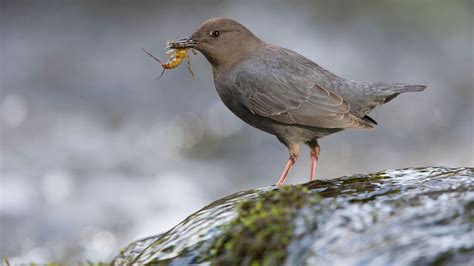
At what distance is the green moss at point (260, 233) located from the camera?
284 cm

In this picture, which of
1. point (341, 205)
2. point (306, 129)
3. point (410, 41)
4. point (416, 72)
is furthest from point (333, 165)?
point (341, 205)

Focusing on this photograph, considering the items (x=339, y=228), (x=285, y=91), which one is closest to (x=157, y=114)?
(x=285, y=91)

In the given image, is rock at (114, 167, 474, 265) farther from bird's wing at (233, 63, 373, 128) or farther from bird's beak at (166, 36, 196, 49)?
bird's beak at (166, 36, 196, 49)

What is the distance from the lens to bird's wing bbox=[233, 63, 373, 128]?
483cm

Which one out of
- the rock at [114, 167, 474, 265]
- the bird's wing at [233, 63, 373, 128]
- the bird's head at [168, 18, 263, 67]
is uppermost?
the bird's head at [168, 18, 263, 67]

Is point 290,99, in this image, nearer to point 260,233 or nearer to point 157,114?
point 260,233

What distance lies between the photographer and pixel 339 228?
2844 mm

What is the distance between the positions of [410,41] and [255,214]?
8583 mm

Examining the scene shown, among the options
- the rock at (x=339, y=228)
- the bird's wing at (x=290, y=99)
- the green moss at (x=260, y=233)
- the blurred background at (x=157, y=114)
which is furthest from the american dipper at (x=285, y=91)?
the blurred background at (x=157, y=114)

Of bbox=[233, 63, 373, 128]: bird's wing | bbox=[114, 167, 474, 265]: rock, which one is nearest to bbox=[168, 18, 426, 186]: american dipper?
bbox=[233, 63, 373, 128]: bird's wing

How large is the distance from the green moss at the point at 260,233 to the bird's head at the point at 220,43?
200cm

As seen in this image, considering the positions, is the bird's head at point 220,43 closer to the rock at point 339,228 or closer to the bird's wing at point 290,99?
the bird's wing at point 290,99

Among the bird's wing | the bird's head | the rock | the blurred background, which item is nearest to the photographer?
the rock

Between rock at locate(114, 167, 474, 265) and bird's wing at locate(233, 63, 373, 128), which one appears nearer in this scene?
rock at locate(114, 167, 474, 265)
